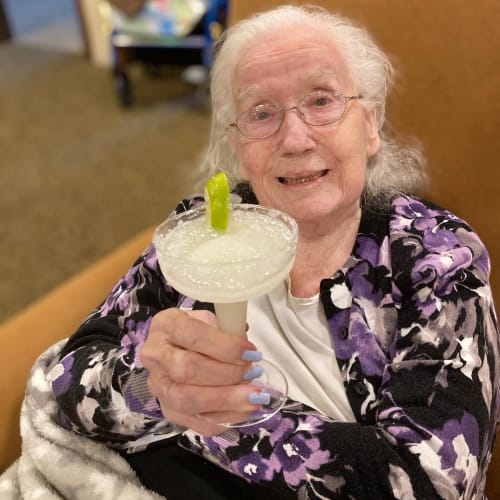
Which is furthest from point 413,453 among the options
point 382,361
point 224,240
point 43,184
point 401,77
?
point 43,184

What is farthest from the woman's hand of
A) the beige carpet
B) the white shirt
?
the beige carpet

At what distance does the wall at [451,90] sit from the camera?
1.26 metres

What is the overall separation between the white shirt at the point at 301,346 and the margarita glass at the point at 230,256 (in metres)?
Result: 0.30

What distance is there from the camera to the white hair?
46.1 inches

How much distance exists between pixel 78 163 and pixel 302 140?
276 cm

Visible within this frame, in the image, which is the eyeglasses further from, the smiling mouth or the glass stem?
the glass stem

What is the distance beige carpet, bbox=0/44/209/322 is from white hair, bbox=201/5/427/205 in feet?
3.08

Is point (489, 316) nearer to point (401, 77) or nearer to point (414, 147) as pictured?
point (414, 147)

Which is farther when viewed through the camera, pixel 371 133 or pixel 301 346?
pixel 371 133

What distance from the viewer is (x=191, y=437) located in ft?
3.32

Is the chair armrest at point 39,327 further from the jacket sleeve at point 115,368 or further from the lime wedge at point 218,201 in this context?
the lime wedge at point 218,201

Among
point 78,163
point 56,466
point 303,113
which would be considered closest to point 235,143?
point 303,113

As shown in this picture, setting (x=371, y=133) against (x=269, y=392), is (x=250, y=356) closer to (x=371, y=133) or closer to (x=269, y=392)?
(x=269, y=392)

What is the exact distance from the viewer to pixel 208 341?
777mm
